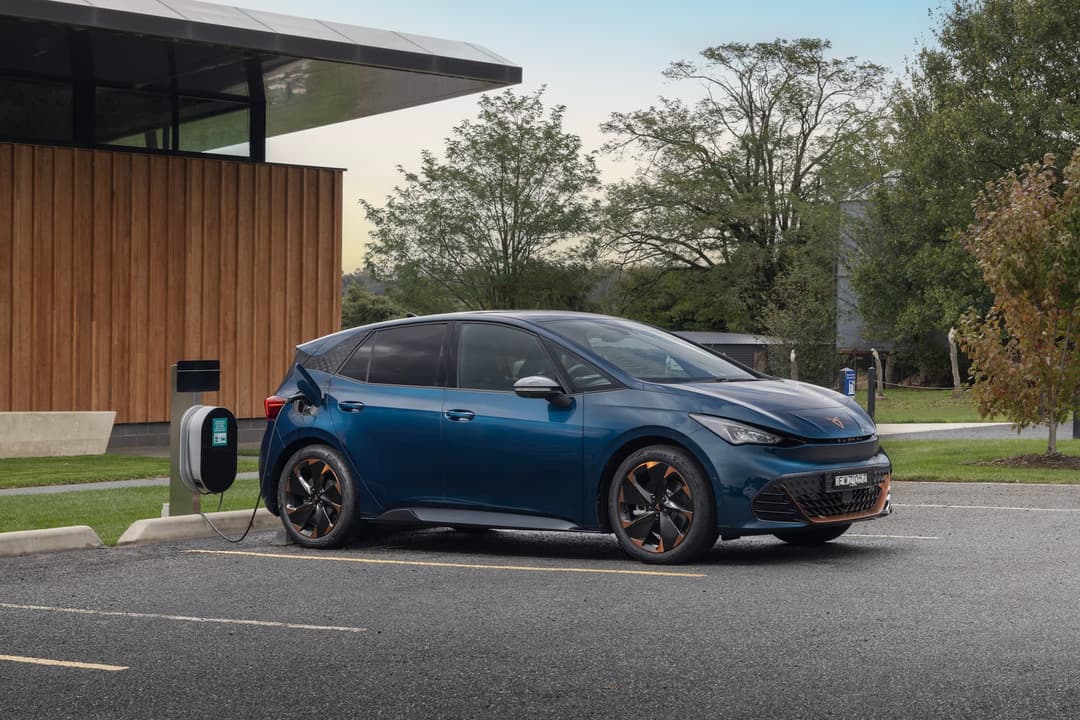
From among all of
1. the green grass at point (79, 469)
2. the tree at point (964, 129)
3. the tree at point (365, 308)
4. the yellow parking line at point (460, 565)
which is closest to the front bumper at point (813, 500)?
the yellow parking line at point (460, 565)

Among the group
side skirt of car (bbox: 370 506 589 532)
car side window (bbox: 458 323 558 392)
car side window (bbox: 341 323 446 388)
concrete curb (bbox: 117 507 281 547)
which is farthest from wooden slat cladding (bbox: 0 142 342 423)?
car side window (bbox: 458 323 558 392)

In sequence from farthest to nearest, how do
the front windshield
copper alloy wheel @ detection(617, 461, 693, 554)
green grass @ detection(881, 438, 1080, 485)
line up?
green grass @ detection(881, 438, 1080, 485), the front windshield, copper alloy wheel @ detection(617, 461, 693, 554)

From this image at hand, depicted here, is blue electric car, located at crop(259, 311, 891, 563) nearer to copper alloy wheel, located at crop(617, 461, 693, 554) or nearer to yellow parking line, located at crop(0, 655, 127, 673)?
copper alloy wheel, located at crop(617, 461, 693, 554)

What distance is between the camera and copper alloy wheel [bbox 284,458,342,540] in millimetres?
10102

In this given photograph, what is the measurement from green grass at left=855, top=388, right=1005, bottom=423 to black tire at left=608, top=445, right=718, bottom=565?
2255 cm

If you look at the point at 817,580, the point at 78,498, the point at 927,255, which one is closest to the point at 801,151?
the point at 927,255

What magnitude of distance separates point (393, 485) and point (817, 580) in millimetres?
3104

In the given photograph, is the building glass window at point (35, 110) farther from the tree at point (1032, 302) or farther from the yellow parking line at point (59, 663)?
the yellow parking line at point (59, 663)

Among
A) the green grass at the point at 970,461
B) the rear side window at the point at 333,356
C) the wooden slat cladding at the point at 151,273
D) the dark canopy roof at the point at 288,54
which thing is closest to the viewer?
the rear side window at the point at 333,356

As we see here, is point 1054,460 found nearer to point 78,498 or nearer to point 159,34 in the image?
point 78,498

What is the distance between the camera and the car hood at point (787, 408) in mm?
8586

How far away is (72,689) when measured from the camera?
5.74 m

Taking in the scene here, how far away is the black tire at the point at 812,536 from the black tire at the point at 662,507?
3.48 ft

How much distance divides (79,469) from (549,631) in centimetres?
1252
